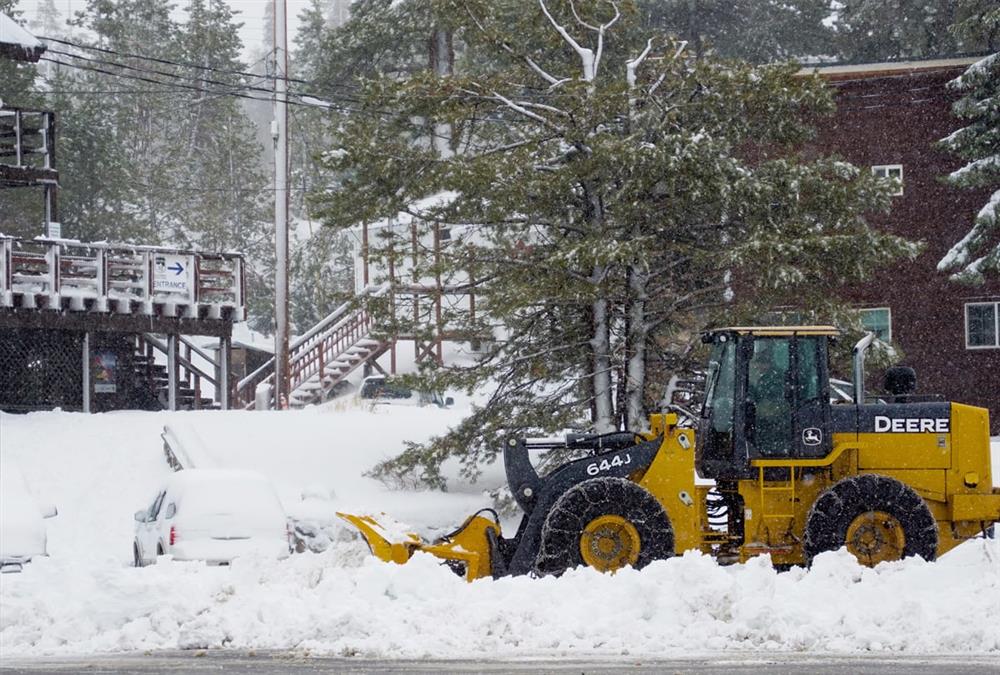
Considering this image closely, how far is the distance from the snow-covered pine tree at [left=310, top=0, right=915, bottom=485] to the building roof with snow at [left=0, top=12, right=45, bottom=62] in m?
12.9

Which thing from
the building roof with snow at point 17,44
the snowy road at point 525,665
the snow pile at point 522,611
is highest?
the building roof with snow at point 17,44

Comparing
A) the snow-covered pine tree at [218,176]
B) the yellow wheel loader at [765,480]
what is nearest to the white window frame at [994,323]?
the yellow wheel loader at [765,480]

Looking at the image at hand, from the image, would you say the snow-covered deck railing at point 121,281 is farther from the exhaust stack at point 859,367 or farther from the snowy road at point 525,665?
the snowy road at point 525,665

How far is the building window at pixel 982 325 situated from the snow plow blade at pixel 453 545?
20.3 m

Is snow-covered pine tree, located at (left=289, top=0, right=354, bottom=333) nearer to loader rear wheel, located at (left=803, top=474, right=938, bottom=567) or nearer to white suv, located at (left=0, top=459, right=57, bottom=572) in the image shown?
white suv, located at (left=0, top=459, right=57, bottom=572)

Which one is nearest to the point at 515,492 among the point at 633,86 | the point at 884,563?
the point at 884,563

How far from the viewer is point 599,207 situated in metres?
22.3

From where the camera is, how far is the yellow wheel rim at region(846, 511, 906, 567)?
1365cm

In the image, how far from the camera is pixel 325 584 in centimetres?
1200

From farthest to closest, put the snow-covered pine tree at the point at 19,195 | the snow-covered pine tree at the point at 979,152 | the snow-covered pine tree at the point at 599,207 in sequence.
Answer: the snow-covered pine tree at the point at 19,195 → the snow-covered pine tree at the point at 979,152 → the snow-covered pine tree at the point at 599,207

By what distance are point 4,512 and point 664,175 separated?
32.9ft

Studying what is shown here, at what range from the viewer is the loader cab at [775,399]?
14.0 m

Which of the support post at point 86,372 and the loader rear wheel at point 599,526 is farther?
the support post at point 86,372

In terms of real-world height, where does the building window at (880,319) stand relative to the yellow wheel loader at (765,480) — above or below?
above
